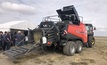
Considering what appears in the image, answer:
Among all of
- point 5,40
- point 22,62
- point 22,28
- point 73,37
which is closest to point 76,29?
point 73,37

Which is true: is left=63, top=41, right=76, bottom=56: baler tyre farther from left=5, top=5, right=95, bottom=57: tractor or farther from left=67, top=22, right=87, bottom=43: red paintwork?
left=67, top=22, right=87, bottom=43: red paintwork

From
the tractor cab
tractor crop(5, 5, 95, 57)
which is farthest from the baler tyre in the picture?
the tractor cab

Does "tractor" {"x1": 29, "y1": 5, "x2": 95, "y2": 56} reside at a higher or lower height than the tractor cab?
lower

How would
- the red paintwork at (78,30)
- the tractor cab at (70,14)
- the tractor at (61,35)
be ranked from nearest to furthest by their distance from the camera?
the tractor at (61,35) < the red paintwork at (78,30) < the tractor cab at (70,14)

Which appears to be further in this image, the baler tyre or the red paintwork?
the red paintwork

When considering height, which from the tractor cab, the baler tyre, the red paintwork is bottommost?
the baler tyre

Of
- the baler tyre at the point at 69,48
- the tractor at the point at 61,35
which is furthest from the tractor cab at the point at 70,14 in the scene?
the baler tyre at the point at 69,48

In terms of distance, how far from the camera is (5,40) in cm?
1400

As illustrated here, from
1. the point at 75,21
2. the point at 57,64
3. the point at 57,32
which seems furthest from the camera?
the point at 75,21

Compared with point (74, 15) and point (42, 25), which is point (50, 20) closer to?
point (42, 25)

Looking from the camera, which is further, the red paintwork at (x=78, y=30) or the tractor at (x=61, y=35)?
the red paintwork at (x=78, y=30)

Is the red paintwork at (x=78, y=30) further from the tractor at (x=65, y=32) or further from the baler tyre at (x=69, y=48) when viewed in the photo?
the baler tyre at (x=69, y=48)

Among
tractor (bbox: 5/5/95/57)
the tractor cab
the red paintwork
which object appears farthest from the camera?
the tractor cab

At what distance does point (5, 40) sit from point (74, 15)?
5948 millimetres
